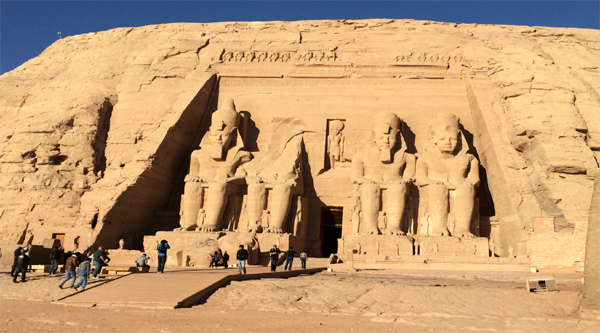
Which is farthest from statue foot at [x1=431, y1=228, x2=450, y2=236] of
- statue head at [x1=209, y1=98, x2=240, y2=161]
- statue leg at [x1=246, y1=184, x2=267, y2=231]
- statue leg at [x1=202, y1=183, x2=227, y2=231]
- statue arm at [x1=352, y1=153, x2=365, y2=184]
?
statue head at [x1=209, y1=98, x2=240, y2=161]

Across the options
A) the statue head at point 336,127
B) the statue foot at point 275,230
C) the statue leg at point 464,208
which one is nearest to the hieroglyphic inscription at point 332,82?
the statue head at point 336,127

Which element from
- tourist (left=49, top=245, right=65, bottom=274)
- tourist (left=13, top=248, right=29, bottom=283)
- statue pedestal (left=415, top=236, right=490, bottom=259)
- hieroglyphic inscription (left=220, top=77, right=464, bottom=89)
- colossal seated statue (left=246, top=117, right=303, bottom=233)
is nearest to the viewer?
tourist (left=13, top=248, right=29, bottom=283)

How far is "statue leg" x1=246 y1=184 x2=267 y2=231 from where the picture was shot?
1512 cm

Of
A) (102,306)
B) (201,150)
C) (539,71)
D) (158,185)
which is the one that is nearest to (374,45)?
(539,71)

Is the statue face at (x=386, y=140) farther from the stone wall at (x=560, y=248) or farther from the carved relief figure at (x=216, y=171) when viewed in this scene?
the stone wall at (x=560, y=248)

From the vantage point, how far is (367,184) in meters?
15.0

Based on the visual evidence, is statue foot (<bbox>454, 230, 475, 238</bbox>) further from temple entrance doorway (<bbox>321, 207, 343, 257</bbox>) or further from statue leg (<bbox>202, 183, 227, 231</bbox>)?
statue leg (<bbox>202, 183, 227, 231</bbox>)

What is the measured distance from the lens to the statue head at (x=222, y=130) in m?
15.8

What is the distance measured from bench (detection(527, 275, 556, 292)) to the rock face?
4599mm

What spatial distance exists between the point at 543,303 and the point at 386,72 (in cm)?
1082

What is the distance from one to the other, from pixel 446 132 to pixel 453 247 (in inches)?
122

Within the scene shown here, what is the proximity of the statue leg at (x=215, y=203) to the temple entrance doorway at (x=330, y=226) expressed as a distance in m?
2.86

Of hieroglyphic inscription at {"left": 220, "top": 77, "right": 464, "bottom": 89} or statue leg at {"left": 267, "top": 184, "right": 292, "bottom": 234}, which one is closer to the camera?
statue leg at {"left": 267, "top": 184, "right": 292, "bottom": 234}

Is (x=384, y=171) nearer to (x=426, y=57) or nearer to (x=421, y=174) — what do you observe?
(x=421, y=174)
